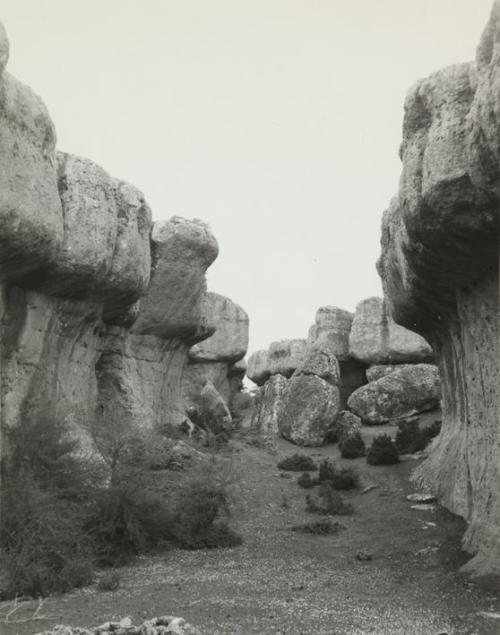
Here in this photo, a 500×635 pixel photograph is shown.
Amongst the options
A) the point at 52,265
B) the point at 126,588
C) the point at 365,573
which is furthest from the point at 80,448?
the point at 365,573

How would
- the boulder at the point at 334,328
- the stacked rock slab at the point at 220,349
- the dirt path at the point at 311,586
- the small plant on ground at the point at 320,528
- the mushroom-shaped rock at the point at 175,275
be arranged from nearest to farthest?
the dirt path at the point at 311,586 < the small plant on ground at the point at 320,528 < the mushroom-shaped rock at the point at 175,275 < the boulder at the point at 334,328 < the stacked rock slab at the point at 220,349

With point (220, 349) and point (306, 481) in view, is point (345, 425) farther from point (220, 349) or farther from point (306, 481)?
point (220, 349)

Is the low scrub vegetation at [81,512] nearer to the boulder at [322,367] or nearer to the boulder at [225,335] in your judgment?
the boulder at [322,367]

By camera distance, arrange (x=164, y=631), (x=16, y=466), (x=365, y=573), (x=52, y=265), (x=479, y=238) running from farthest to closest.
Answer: (x=52, y=265)
(x=16, y=466)
(x=365, y=573)
(x=479, y=238)
(x=164, y=631)

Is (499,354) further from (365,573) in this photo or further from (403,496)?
(403,496)

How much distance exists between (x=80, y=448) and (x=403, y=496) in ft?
20.1

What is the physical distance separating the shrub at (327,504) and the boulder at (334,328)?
581 inches

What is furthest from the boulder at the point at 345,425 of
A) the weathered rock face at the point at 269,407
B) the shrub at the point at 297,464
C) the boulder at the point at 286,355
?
the boulder at the point at 286,355

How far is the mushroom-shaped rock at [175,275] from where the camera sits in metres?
18.7

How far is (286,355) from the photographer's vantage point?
36.5 meters

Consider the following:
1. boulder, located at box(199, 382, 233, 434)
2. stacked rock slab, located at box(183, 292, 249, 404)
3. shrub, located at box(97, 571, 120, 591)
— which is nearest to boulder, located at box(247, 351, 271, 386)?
stacked rock slab, located at box(183, 292, 249, 404)

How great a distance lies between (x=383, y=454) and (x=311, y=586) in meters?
10.1

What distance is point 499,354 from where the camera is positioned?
8953mm

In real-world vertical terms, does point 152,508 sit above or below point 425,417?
below
